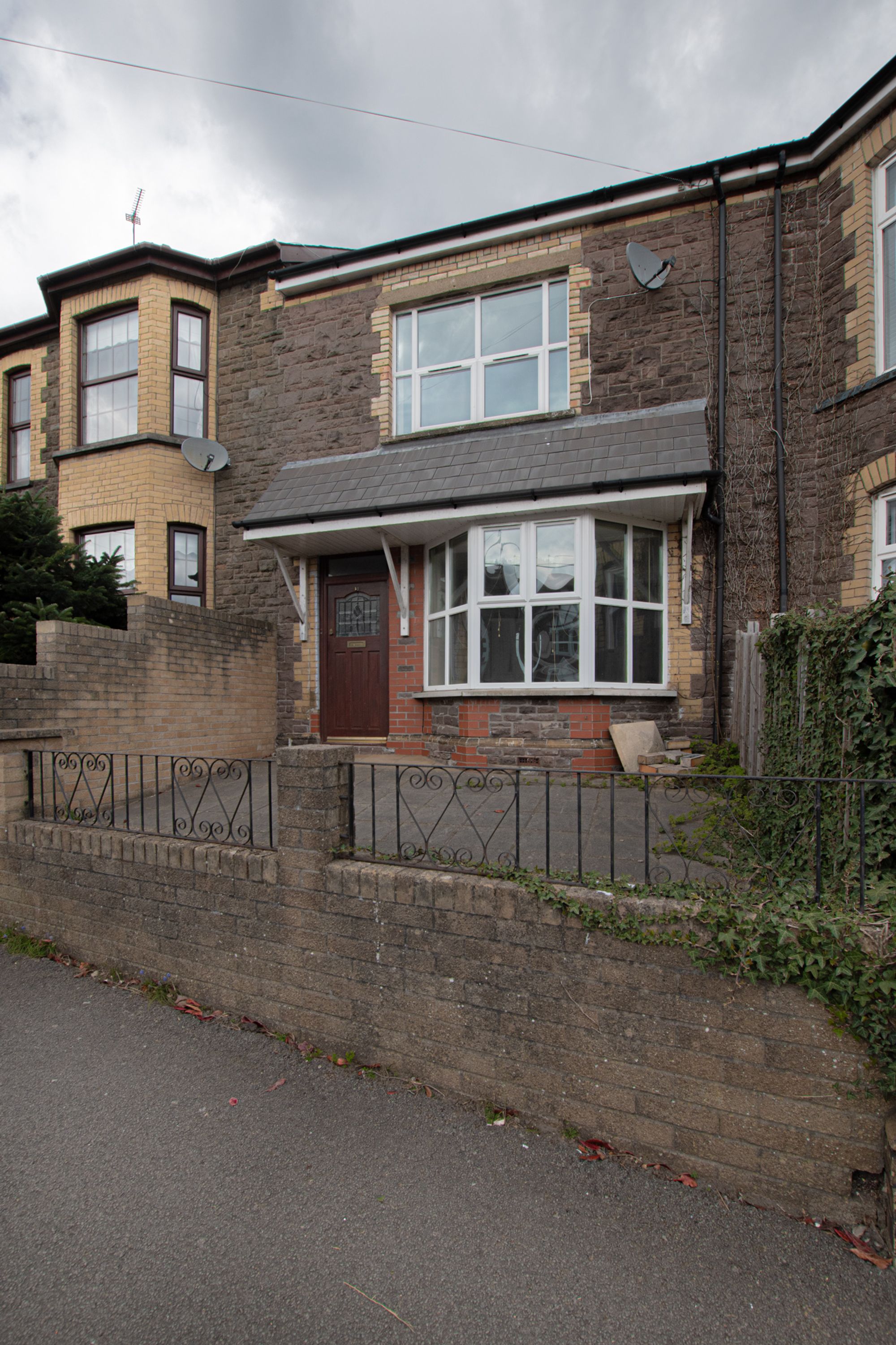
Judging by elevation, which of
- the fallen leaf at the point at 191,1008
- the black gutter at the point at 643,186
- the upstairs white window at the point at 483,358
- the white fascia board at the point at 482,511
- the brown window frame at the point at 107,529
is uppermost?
the black gutter at the point at 643,186

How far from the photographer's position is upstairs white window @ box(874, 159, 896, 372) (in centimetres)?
648

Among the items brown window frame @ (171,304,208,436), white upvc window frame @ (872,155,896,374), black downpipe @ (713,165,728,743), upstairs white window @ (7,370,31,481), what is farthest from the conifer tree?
white upvc window frame @ (872,155,896,374)

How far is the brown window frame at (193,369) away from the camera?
1009cm

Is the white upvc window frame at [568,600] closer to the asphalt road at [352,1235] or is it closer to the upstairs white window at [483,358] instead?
the upstairs white window at [483,358]

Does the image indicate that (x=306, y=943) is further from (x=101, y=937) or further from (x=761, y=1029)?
(x=761, y=1029)

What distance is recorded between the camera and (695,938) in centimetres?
271

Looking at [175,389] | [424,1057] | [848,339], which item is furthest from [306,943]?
[175,389]

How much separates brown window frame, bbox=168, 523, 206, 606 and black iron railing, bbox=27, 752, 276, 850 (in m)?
3.62

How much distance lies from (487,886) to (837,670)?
1889 millimetres

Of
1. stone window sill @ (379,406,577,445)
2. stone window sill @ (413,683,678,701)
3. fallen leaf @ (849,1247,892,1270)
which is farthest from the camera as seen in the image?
stone window sill @ (379,406,577,445)

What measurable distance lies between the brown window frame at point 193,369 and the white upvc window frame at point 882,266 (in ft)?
28.8

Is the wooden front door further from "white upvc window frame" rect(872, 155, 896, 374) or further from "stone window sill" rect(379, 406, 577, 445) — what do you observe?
"white upvc window frame" rect(872, 155, 896, 374)

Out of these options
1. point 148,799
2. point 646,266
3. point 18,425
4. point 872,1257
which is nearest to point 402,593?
point 148,799

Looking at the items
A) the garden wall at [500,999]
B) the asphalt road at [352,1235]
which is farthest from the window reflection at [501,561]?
the asphalt road at [352,1235]
